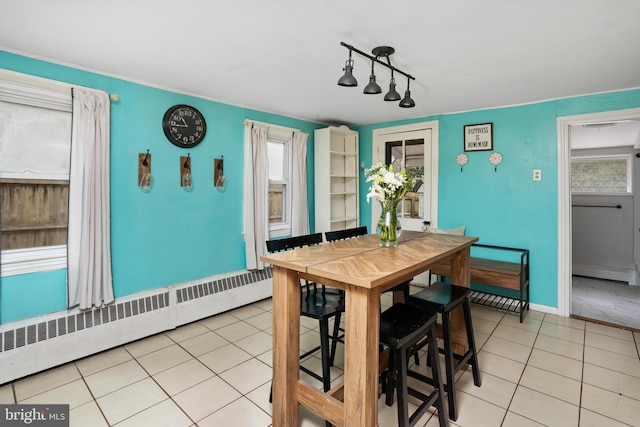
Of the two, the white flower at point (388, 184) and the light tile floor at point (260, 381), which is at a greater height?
the white flower at point (388, 184)

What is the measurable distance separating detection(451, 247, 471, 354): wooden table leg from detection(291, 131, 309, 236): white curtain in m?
2.24

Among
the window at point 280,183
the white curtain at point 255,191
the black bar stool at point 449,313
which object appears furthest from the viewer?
the window at point 280,183

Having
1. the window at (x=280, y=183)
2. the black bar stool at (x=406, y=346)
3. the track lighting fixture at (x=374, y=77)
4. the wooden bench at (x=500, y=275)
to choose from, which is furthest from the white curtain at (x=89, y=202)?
the wooden bench at (x=500, y=275)

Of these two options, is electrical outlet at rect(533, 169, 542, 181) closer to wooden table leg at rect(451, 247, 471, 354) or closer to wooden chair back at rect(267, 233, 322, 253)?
wooden table leg at rect(451, 247, 471, 354)

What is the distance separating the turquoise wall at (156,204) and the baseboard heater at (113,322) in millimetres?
123

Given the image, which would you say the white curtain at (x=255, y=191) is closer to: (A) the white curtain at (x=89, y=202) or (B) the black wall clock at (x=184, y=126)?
(B) the black wall clock at (x=184, y=126)

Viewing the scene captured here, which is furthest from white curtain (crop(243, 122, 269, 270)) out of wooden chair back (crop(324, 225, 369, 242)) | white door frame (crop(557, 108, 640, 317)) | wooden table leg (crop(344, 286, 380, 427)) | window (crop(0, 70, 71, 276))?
white door frame (crop(557, 108, 640, 317))

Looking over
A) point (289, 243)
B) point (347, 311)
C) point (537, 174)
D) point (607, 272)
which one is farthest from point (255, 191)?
point (607, 272)

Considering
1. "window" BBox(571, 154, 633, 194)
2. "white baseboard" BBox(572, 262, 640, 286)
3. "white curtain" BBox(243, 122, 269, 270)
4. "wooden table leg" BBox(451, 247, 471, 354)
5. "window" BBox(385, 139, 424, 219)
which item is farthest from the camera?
"window" BBox(571, 154, 633, 194)

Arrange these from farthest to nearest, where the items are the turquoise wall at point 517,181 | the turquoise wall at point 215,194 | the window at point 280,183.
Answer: the window at point 280,183, the turquoise wall at point 517,181, the turquoise wall at point 215,194

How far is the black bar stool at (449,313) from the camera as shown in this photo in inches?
74.5

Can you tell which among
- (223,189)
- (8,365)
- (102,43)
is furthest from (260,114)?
(8,365)

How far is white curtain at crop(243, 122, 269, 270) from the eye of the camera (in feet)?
12.1

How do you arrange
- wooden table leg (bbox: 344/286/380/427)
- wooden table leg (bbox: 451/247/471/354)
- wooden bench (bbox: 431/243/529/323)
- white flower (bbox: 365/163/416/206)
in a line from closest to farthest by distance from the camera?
wooden table leg (bbox: 344/286/380/427) → white flower (bbox: 365/163/416/206) → wooden table leg (bbox: 451/247/471/354) → wooden bench (bbox: 431/243/529/323)
